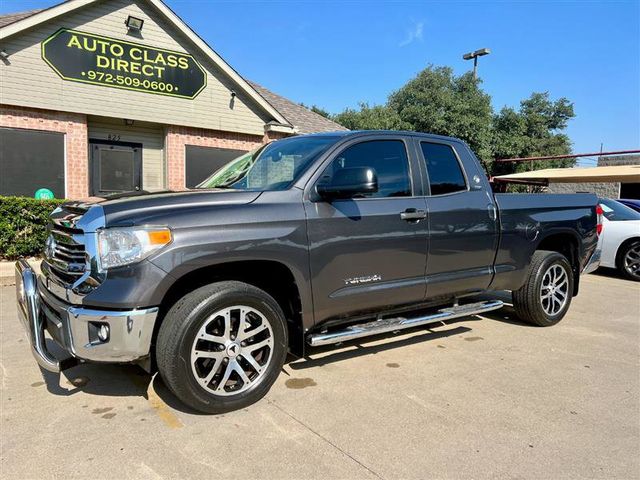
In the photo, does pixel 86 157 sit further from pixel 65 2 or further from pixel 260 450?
pixel 260 450

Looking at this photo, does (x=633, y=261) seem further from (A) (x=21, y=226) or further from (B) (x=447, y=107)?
(B) (x=447, y=107)

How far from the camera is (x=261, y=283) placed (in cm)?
360

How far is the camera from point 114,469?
256 centimetres

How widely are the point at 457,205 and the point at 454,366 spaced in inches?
56.3

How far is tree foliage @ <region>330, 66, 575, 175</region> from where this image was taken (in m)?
28.2

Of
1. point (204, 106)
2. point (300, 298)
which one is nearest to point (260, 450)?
point (300, 298)

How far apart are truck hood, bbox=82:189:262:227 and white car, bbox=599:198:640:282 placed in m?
8.16

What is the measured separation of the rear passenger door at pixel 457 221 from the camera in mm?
4203

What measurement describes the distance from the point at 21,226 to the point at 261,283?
6.46 m

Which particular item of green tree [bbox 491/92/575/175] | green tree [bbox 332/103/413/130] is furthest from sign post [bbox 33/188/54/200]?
green tree [bbox 491/92/575/175]

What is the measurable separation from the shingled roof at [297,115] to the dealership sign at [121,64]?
3.57 m

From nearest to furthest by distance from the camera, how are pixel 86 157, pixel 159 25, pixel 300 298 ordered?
pixel 300 298 < pixel 86 157 < pixel 159 25

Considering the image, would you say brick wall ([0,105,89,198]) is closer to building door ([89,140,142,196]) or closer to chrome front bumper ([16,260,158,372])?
building door ([89,140,142,196])

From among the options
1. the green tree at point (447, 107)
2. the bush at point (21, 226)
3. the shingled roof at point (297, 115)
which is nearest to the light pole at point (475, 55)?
the green tree at point (447, 107)
